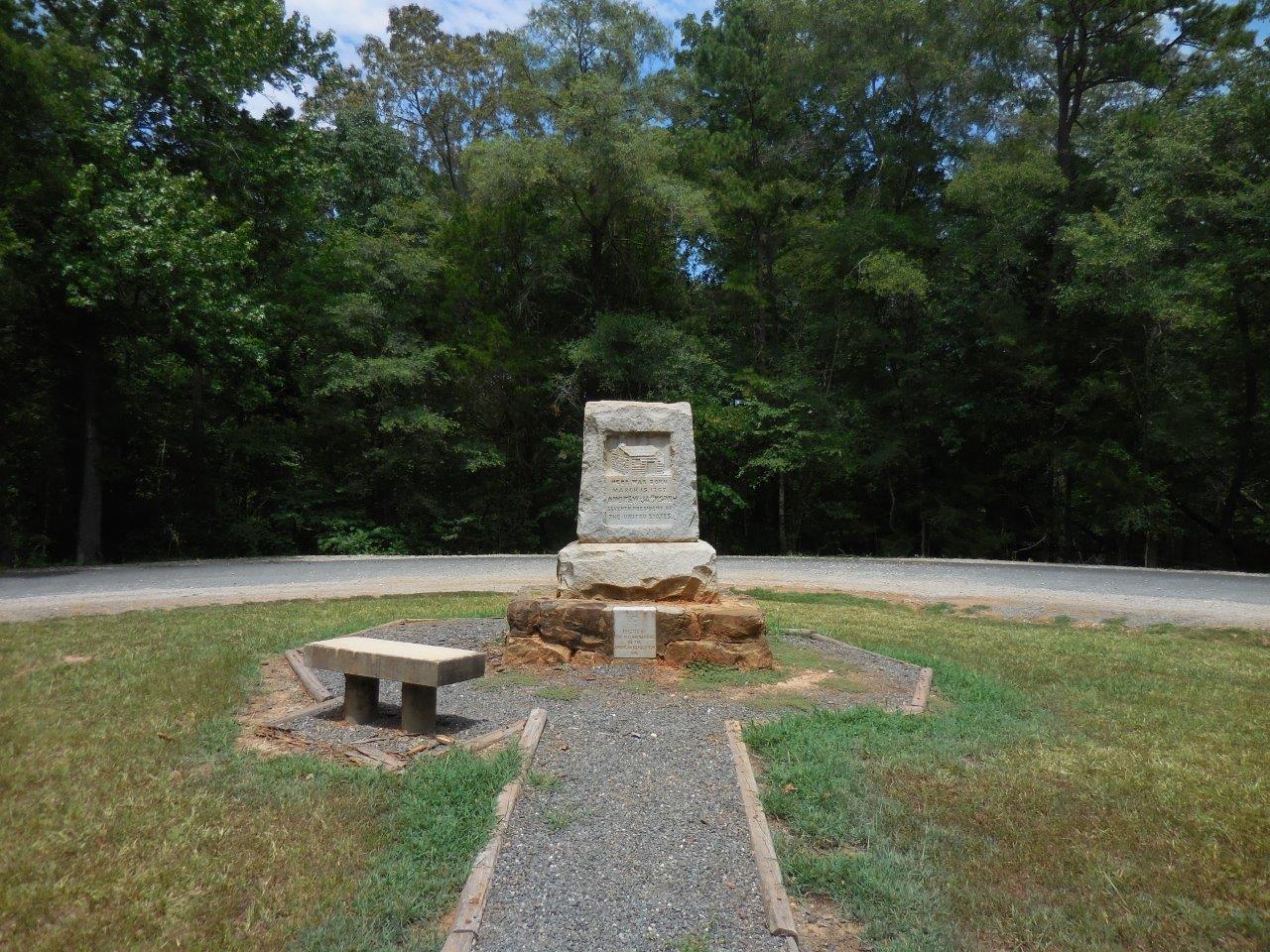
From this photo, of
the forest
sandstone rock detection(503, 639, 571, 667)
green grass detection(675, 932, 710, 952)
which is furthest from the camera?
the forest

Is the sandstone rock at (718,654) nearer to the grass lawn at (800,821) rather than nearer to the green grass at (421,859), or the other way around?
the grass lawn at (800,821)

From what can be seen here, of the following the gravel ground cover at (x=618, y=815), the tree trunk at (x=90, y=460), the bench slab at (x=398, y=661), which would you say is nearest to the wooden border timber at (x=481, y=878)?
the gravel ground cover at (x=618, y=815)

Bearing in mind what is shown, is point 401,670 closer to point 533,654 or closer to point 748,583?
point 533,654

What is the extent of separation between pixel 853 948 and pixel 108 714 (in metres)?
4.27

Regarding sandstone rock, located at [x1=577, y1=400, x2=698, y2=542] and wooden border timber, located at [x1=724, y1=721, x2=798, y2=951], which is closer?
wooden border timber, located at [x1=724, y1=721, x2=798, y2=951]

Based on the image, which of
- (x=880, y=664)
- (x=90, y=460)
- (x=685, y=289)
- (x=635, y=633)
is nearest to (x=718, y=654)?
(x=635, y=633)

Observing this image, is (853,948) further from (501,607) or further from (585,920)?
(501,607)

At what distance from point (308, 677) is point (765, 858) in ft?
12.6

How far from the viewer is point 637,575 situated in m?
6.50

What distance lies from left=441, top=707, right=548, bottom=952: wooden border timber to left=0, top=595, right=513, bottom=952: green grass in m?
0.06

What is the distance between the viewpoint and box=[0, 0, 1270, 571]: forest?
1393 cm

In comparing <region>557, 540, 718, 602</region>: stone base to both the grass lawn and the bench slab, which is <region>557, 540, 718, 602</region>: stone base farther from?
the bench slab

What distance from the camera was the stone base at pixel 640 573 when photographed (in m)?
6.50

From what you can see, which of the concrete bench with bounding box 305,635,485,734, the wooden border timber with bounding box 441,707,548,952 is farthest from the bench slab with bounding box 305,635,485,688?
the wooden border timber with bounding box 441,707,548,952
